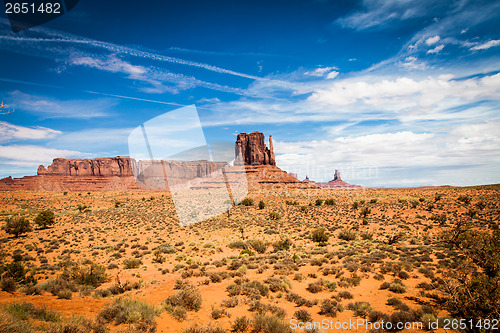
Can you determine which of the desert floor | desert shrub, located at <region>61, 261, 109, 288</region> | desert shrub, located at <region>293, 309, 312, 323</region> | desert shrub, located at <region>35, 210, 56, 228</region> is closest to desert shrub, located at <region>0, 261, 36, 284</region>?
the desert floor

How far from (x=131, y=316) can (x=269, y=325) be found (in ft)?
14.7

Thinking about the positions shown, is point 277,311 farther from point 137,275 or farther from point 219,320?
point 137,275

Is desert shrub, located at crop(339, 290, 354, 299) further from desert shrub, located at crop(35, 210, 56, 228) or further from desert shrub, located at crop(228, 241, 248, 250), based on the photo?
desert shrub, located at crop(35, 210, 56, 228)

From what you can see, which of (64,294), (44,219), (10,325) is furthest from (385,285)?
(44,219)

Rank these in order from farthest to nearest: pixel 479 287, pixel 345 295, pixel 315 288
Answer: pixel 315 288 → pixel 345 295 → pixel 479 287

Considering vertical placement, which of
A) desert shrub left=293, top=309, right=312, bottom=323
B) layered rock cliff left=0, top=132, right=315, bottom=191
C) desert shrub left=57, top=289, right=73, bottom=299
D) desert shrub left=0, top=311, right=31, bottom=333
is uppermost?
layered rock cliff left=0, top=132, right=315, bottom=191

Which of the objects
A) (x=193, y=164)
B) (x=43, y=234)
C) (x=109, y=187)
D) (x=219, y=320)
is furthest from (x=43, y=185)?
(x=219, y=320)

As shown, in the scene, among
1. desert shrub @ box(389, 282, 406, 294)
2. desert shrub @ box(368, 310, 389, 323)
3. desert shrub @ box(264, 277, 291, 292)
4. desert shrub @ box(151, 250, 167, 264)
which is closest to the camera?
desert shrub @ box(368, 310, 389, 323)

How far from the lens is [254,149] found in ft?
405

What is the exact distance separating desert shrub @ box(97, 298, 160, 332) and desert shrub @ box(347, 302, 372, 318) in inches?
275

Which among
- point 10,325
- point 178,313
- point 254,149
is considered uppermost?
point 254,149

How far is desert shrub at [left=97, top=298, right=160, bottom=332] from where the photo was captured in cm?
686

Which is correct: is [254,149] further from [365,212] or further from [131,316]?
[131,316]

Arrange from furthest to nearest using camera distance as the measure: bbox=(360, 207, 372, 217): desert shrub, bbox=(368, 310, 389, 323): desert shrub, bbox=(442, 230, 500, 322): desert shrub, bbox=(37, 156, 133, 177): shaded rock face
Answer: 1. bbox=(37, 156, 133, 177): shaded rock face
2. bbox=(360, 207, 372, 217): desert shrub
3. bbox=(368, 310, 389, 323): desert shrub
4. bbox=(442, 230, 500, 322): desert shrub
